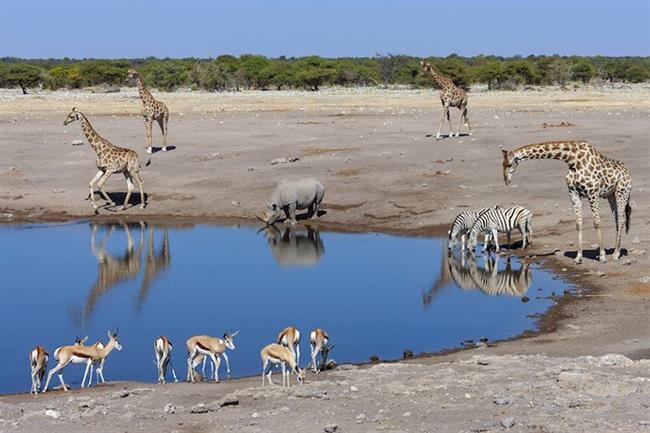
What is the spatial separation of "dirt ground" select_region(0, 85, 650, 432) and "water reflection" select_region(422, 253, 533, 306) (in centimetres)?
88

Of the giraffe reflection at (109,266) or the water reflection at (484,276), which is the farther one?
the giraffe reflection at (109,266)

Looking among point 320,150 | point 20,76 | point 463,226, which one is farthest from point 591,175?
point 20,76

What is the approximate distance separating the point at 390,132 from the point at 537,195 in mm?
11162

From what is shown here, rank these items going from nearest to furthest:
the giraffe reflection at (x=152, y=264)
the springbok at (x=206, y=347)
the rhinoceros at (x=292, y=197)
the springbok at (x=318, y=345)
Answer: the springbok at (x=206, y=347)
the springbok at (x=318, y=345)
the giraffe reflection at (x=152, y=264)
the rhinoceros at (x=292, y=197)

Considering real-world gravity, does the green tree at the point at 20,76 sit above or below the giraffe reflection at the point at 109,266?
above

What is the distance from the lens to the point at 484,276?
20.0 meters

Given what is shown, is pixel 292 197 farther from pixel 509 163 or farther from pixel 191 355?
pixel 191 355

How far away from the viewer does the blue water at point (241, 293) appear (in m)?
15.7

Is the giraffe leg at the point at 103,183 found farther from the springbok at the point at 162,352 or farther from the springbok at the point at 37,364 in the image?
the springbok at the point at 37,364

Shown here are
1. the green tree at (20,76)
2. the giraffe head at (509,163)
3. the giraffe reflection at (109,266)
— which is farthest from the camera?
the green tree at (20,76)

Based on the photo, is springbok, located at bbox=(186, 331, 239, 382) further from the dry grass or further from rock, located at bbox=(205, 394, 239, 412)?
the dry grass

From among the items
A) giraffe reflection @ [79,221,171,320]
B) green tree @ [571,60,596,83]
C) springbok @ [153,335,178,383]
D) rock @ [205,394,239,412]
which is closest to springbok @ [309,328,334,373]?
springbok @ [153,335,178,383]

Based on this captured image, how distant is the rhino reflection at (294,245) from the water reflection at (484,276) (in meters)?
2.65

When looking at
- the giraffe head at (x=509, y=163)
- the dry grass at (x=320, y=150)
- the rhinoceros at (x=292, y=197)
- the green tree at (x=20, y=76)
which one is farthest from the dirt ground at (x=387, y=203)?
the green tree at (x=20, y=76)
